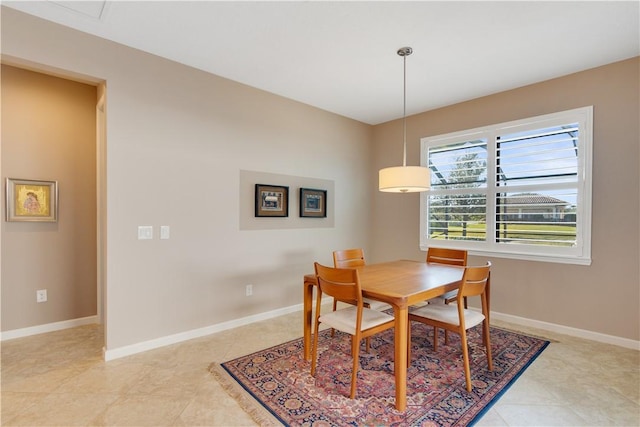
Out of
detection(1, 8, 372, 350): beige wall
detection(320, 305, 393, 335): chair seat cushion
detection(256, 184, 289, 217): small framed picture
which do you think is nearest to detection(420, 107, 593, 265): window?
detection(1, 8, 372, 350): beige wall

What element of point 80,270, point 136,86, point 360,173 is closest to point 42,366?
point 80,270

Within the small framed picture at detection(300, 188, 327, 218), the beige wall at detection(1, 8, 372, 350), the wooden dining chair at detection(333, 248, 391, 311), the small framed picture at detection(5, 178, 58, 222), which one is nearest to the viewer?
the beige wall at detection(1, 8, 372, 350)

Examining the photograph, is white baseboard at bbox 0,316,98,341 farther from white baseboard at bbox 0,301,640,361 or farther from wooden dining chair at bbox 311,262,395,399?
wooden dining chair at bbox 311,262,395,399

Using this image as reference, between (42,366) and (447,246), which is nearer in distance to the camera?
(42,366)

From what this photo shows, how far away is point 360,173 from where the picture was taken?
4.80m

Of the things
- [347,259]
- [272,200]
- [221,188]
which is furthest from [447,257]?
[221,188]

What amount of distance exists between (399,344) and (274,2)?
238 centimetres

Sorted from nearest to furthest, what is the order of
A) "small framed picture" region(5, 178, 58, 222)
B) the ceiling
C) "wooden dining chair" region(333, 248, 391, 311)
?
the ceiling → "small framed picture" region(5, 178, 58, 222) → "wooden dining chair" region(333, 248, 391, 311)

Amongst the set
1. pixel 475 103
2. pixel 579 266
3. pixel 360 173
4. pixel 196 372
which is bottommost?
pixel 196 372

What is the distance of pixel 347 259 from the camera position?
325cm

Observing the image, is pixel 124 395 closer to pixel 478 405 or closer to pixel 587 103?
pixel 478 405

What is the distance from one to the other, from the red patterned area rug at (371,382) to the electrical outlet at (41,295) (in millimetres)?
2063

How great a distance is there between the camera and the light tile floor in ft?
6.13

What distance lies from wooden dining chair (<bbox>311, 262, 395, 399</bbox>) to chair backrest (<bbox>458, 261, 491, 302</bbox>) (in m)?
0.55
